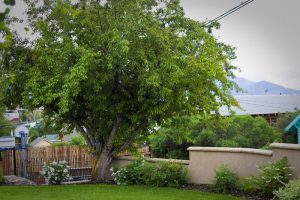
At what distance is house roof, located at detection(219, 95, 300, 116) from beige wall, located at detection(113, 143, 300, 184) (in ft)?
88.3

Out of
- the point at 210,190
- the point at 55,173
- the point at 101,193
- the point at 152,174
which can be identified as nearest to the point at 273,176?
the point at 210,190

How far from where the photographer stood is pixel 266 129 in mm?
26766

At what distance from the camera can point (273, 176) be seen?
11031mm

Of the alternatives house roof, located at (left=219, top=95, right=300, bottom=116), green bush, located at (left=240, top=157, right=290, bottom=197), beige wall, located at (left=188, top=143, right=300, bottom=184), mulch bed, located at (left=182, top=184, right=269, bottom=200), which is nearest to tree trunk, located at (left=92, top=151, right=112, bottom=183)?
beige wall, located at (left=188, top=143, right=300, bottom=184)

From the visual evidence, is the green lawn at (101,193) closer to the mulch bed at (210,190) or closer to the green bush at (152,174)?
the mulch bed at (210,190)

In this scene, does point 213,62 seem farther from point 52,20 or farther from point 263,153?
point 52,20

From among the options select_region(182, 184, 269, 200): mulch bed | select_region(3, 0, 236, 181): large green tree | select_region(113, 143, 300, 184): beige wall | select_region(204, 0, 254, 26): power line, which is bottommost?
select_region(182, 184, 269, 200): mulch bed

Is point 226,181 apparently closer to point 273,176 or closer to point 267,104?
point 273,176

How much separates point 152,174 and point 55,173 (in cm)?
435

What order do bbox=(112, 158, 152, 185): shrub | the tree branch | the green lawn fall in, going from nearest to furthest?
the green lawn
bbox=(112, 158, 152, 185): shrub
the tree branch

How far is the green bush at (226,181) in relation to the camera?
1223 centimetres

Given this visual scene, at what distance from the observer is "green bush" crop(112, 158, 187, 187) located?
45.7 ft

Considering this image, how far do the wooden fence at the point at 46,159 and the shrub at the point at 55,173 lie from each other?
3602mm

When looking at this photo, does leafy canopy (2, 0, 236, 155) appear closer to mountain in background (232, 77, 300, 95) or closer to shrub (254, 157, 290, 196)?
shrub (254, 157, 290, 196)
